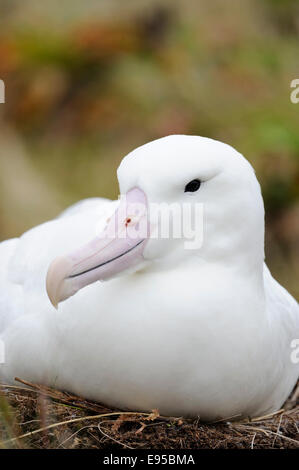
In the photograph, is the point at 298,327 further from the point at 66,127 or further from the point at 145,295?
the point at 66,127

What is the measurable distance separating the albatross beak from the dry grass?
55cm

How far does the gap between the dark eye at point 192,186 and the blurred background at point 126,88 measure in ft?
13.1

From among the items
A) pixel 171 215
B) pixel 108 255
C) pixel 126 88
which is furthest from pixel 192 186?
pixel 126 88

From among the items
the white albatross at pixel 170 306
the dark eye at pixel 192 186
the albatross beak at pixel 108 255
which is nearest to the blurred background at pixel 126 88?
the white albatross at pixel 170 306

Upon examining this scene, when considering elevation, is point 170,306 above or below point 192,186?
below

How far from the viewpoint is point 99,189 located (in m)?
8.34

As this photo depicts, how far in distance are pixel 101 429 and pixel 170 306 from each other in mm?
666

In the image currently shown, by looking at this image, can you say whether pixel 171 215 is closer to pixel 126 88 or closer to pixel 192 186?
pixel 192 186

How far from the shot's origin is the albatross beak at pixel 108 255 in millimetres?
3594

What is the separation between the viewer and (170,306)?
373 cm

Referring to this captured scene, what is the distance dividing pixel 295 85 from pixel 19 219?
2.84 metres

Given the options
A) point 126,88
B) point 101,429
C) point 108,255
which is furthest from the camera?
point 126,88
